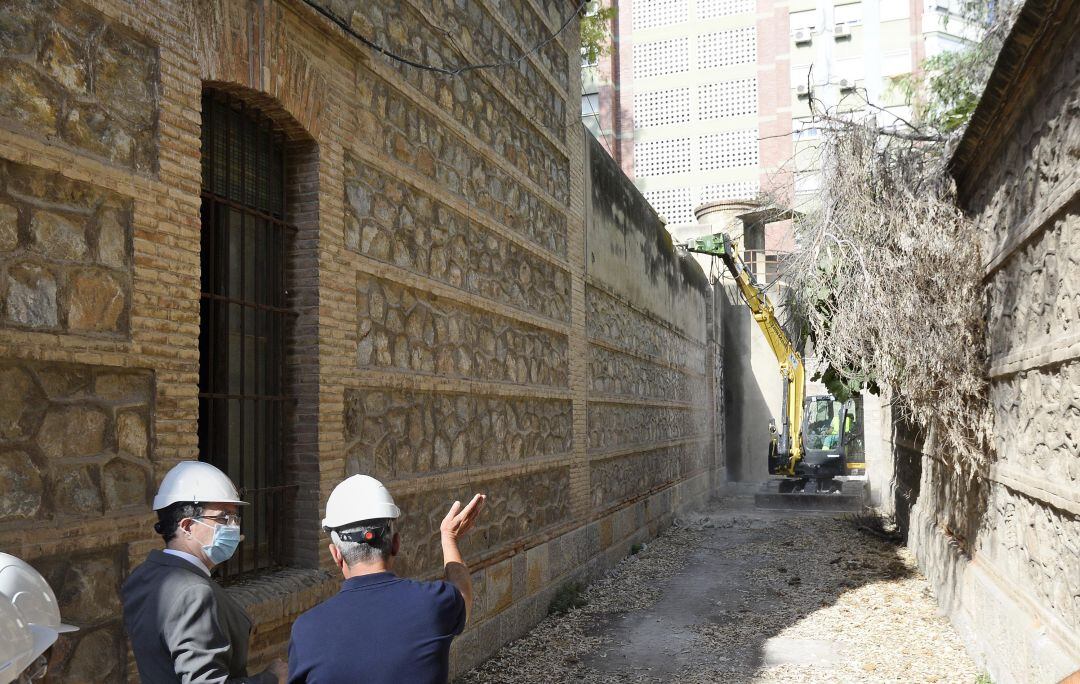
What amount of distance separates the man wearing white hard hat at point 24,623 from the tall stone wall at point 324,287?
180 mm

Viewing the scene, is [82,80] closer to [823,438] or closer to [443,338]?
[443,338]

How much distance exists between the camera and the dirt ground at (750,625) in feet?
22.8

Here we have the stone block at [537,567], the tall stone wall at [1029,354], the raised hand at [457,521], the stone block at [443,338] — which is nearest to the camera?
the raised hand at [457,521]

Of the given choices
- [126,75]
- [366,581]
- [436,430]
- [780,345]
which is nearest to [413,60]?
[436,430]

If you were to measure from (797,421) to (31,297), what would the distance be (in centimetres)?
1736

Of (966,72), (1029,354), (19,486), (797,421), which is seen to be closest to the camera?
(19,486)

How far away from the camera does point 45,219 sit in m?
3.38

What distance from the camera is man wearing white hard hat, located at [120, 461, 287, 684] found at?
101 inches

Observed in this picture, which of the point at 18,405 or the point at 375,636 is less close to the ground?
the point at 18,405

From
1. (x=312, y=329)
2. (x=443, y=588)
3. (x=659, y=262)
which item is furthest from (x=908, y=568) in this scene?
(x=443, y=588)

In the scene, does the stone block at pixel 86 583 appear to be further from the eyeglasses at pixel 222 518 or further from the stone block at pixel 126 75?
the stone block at pixel 126 75

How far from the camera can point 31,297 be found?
129 inches

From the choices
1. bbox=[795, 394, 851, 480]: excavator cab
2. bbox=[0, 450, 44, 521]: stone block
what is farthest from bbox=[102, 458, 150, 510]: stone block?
bbox=[795, 394, 851, 480]: excavator cab

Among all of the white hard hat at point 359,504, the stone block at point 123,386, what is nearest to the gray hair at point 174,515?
the white hard hat at point 359,504
